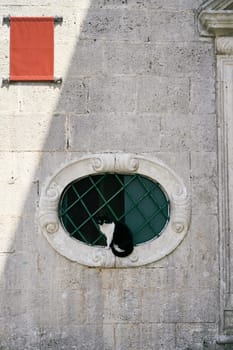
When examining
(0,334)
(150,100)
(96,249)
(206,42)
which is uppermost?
(206,42)

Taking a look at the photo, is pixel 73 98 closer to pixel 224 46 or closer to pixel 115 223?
pixel 115 223

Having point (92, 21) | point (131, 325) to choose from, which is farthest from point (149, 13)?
point (131, 325)

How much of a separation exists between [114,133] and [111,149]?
0.15m

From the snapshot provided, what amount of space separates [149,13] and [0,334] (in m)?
3.26

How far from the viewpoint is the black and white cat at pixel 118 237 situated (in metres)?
9.03

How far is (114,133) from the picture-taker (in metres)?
9.20

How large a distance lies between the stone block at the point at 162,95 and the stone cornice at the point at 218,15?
0.57 m

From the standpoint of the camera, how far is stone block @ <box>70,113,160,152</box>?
9.19m

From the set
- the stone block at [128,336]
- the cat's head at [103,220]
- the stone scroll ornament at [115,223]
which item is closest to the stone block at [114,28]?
the stone scroll ornament at [115,223]

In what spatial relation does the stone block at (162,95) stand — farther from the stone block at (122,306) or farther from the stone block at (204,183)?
the stone block at (122,306)

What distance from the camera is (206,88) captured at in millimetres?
9297

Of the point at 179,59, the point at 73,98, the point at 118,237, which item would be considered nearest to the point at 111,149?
the point at 73,98

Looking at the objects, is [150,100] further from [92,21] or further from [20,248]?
[20,248]

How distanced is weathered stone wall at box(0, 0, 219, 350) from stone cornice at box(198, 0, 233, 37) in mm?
159
